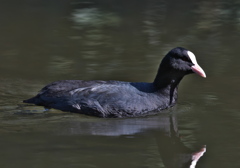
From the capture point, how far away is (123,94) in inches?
337

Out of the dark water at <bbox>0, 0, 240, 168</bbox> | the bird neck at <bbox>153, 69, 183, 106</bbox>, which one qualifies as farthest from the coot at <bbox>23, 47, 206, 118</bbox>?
the dark water at <bbox>0, 0, 240, 168</bbox>

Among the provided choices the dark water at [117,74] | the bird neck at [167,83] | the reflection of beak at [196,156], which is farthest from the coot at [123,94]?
the reflection of beak at [196,156]

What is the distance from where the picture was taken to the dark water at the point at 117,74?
23.4 ft

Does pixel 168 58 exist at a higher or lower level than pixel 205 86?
higher

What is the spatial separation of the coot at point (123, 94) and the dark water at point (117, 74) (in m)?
0.15

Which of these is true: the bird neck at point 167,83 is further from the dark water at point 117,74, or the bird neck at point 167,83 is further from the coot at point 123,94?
the dark water at point 117,74

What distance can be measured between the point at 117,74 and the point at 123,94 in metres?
1.85

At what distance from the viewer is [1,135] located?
765cm

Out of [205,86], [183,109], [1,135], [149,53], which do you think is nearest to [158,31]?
[149,53]

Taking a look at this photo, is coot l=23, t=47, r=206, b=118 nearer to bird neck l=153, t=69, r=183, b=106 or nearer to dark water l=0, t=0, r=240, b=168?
bird neck l=153, t=69, r=183, b=106

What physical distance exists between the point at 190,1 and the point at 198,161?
29.8 feet

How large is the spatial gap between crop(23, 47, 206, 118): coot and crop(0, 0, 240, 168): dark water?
15 centimetres

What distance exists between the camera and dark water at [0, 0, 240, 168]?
23.4 ft

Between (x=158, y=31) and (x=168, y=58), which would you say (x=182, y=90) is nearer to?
(x=168, y=58)
